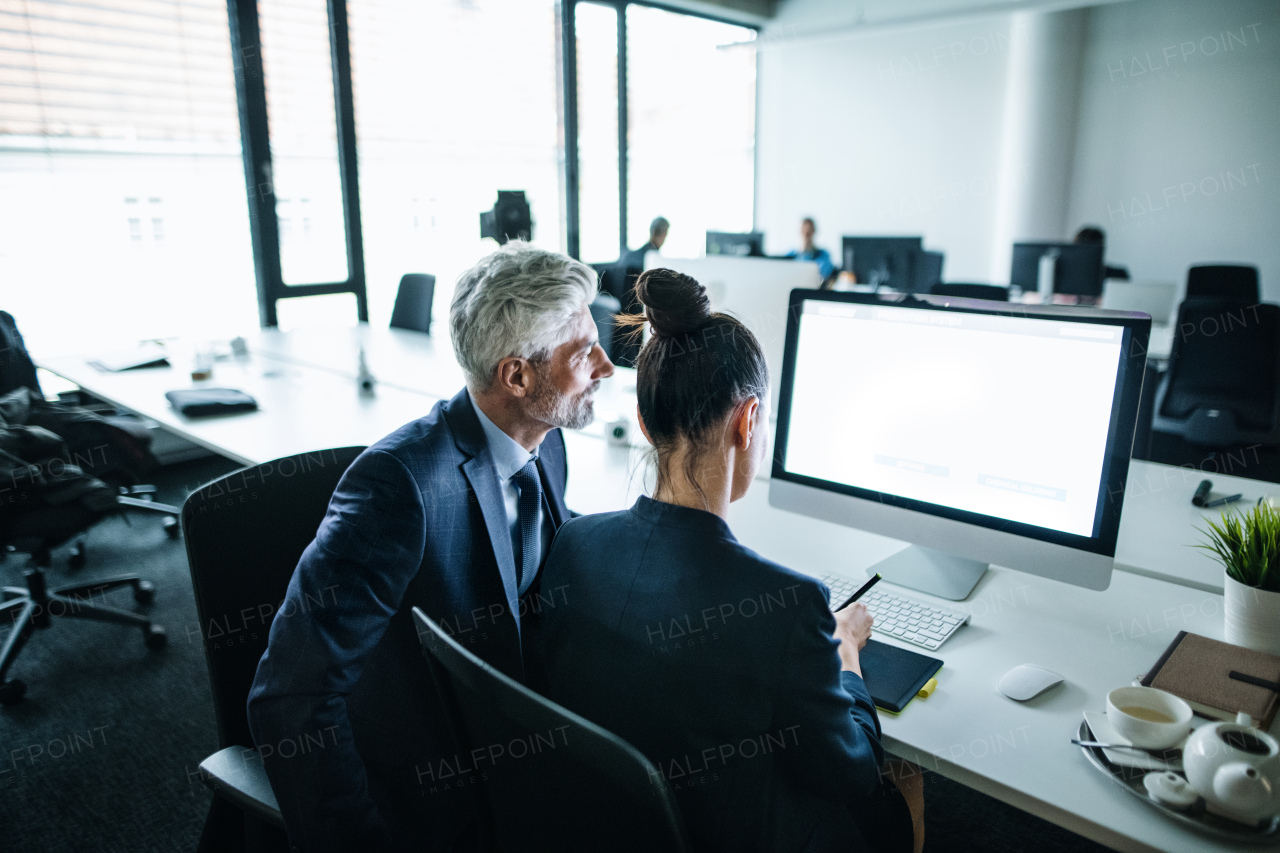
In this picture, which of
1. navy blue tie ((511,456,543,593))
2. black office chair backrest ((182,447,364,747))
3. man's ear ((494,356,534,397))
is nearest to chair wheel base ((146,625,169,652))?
black office chair backrest ((182,447,364,747))

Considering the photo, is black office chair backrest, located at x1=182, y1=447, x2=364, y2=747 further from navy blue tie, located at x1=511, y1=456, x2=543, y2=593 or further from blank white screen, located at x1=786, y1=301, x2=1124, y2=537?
blank white screen, located at x1=786, y1=301, x2=1124, y2=537

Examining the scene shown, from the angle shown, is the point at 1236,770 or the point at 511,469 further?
the point at 511,469

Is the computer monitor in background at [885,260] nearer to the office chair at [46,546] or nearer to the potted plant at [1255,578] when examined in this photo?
the potted plant at [1255,578]

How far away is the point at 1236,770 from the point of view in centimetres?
84

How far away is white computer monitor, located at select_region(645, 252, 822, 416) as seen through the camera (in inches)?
85.0

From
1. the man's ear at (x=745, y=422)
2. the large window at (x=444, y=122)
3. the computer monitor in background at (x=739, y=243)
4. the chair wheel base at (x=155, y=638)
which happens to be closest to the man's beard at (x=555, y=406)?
the man's ear at (x=745, y=422)

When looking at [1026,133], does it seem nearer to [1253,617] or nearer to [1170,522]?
[1170,522]

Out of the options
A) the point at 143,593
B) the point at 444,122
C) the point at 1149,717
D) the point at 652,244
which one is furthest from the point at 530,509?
the point at 652,244

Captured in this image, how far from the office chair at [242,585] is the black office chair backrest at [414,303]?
3099 mm

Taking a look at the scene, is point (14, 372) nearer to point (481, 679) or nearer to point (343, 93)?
point (343, 93)

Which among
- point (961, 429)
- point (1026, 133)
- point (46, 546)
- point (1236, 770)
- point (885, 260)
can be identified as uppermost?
point (1026, 133)

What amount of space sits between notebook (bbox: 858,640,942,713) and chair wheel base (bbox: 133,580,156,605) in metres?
2.73

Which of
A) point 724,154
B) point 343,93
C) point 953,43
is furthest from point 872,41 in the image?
point 343,93

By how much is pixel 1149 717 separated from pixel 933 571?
1.67ft
